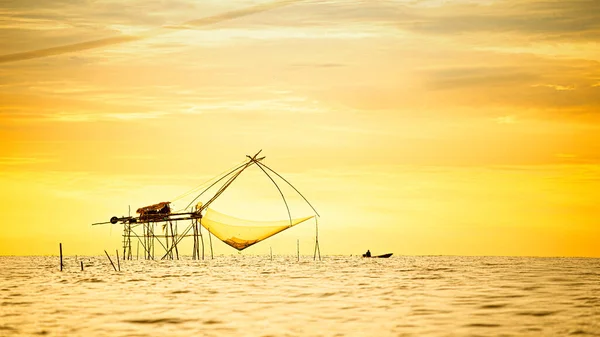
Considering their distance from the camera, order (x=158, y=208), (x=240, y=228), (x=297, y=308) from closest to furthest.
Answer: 1. (x=297, y=308)
2. (x=240, y=228)
3. (x=158, y=208)

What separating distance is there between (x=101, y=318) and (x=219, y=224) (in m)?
33.8

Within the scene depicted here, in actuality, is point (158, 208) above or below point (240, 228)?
above

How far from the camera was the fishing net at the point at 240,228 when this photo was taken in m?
59.7

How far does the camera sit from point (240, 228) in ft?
203

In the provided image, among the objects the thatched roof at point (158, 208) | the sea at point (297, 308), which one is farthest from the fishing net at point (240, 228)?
the sea at point (297, 308)

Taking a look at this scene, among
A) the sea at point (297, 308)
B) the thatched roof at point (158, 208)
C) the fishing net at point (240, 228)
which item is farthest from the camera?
the thatched roof at point (158, 208)

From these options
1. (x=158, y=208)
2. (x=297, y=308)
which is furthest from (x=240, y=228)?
(x=297, y=308)

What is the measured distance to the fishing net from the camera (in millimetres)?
59697

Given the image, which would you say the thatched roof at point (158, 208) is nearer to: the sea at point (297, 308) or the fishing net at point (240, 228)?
the fishing net at point (240, 228)

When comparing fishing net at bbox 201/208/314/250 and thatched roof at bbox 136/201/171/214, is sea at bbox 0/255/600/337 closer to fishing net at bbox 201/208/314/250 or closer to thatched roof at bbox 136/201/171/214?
fishing net at bbox 201/208/314/250

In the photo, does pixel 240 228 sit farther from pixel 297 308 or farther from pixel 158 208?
pixel 297 308

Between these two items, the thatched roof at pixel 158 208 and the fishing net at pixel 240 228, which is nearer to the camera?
the fishing net at pixel 240 228

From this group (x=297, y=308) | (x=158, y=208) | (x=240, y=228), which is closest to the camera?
(x=297, y=308)

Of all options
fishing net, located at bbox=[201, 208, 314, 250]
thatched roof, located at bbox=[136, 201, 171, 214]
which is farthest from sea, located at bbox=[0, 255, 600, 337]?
thatched roof, located at bbox=[136, 201, 171, 214]
